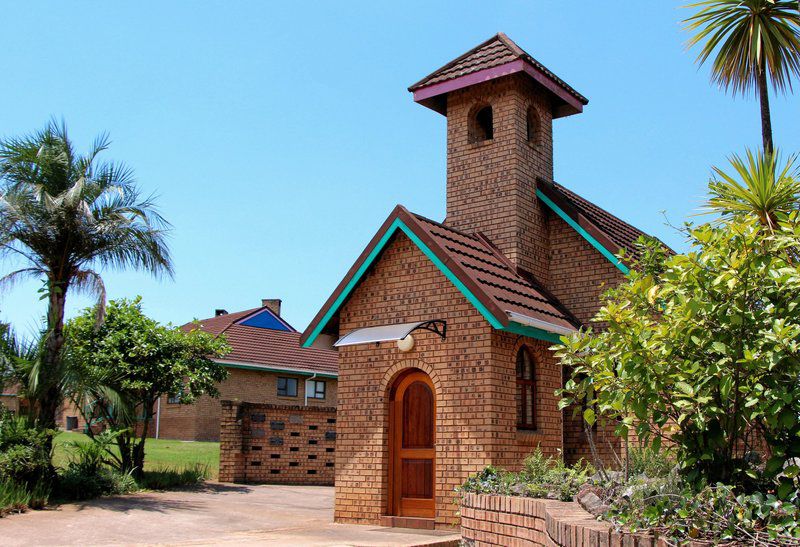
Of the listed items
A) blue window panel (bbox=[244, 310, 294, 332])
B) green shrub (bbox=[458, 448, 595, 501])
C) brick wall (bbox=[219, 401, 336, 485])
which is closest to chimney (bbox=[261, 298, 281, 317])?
blue window panel (bbox=[244, 310, 294, 332])

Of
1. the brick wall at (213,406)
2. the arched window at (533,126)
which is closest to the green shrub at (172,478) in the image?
the arched window at (533,126)

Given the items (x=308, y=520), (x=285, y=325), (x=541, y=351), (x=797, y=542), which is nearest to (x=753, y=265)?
(x=797, y=542)

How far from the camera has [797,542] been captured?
493 centimetres

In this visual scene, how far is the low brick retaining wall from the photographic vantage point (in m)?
5.77

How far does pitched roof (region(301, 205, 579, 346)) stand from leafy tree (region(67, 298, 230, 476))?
5.15 m

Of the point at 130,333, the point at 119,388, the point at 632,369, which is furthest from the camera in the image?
the point at 130,333

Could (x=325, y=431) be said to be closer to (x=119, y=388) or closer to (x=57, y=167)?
(x=119, y=388)

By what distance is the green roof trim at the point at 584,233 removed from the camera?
14.8m

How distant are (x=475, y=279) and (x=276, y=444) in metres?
10.9

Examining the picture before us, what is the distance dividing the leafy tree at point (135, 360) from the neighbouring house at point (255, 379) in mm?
14188

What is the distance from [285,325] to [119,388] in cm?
2327

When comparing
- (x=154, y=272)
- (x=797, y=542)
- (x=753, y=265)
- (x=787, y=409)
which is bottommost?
(x=797, y=542)

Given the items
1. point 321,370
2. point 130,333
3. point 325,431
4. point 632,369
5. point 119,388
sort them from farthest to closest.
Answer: point 321,370 < point 325,431 < point 130,333 < point 119,388 < point 632,369

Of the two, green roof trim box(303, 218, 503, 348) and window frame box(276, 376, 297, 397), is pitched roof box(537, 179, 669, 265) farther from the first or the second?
window frame box(276, 376, 297, 397)
